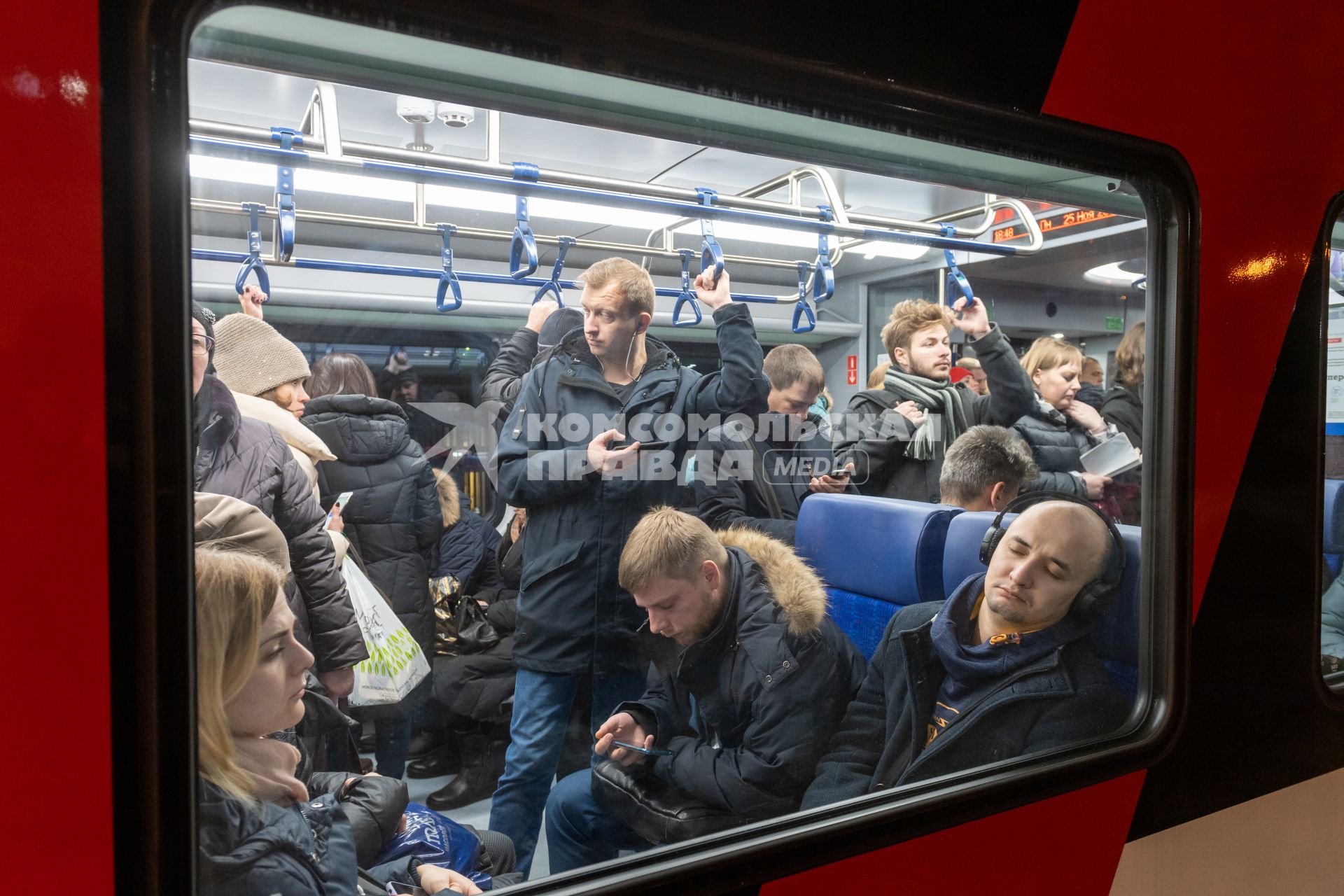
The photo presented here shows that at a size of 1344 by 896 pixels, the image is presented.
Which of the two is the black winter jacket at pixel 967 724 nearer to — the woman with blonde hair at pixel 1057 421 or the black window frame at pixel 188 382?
the black window frame at pixel 188 382

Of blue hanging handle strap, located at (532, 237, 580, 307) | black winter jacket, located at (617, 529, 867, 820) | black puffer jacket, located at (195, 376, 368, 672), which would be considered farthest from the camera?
blue hanging handle strap, located at (532, 237, 580, 307)

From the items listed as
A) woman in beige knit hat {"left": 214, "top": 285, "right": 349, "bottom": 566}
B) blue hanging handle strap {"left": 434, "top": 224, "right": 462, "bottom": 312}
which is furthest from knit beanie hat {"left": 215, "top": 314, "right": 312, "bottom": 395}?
blue hanging handle strap {"left": 434, "top": 224, "right": 462, "bottom": 312}

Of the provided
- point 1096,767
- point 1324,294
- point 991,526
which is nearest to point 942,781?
point 1096,767

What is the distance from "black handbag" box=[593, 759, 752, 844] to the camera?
1590 millimetres

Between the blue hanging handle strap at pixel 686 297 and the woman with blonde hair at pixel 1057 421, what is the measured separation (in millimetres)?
754

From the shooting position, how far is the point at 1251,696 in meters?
1.58

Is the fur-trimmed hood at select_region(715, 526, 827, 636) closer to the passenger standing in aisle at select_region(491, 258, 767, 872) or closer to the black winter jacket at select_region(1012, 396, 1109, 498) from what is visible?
the passenger standing in aisle at select_region(491, 258, 767, 872)

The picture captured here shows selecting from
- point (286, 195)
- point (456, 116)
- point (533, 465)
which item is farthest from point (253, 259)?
point (533, 465)

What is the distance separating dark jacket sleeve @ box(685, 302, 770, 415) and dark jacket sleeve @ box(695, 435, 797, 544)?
0.23ft

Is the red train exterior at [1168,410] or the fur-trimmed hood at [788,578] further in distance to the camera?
the fur-trimmed hood at [788,578]

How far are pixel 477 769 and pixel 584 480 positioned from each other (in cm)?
61

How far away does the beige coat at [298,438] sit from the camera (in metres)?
1.34

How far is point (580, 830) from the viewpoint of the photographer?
1.65 m

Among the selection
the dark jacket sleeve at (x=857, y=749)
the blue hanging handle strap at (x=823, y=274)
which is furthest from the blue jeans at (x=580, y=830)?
the blue hanging handle strap at (x=823, y=274)
